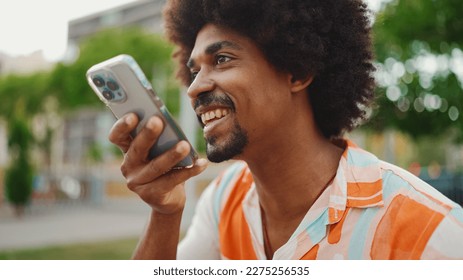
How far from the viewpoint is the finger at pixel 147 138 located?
0.96 meters

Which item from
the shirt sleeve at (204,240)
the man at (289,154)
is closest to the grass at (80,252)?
the shirt sleeve at (204,240)

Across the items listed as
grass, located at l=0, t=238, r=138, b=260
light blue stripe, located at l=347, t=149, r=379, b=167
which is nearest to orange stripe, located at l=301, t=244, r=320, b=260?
light blue stripe, located at l=347, t=149, r=379, b=167

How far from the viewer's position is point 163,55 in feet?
35.2

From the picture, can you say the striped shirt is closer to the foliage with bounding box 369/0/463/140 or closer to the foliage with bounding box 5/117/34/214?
the foliage with bounding box 369/0/463/140

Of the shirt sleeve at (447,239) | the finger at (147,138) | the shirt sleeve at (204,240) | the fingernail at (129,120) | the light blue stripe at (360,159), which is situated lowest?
the shirt sleeve at (204,240)

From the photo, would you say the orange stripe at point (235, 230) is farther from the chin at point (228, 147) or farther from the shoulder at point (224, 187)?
the chin at point (228, 147)

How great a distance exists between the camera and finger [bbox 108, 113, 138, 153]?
98cm

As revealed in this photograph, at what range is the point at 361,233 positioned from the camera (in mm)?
1106

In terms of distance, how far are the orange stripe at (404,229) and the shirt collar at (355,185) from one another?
4 centimetres

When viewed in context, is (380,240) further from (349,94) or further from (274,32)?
(274,32)

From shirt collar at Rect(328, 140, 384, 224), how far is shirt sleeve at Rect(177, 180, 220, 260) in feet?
1.51

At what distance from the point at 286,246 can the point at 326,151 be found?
0.93ft

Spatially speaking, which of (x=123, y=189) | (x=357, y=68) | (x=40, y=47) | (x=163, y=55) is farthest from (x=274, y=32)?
(x=163, y=55)

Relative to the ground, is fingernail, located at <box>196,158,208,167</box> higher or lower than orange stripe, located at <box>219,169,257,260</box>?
higher
